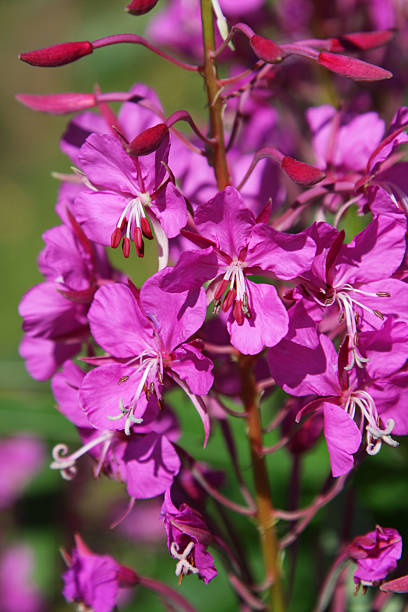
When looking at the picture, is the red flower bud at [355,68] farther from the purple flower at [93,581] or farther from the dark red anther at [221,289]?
the purple flower at [93,581]

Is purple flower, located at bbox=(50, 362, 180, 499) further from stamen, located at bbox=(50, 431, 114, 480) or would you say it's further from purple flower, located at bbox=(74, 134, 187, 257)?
purple flower, located at bbox=(74, 134, 187, 257)

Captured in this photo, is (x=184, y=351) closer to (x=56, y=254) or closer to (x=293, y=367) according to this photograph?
(x=293, y=367)

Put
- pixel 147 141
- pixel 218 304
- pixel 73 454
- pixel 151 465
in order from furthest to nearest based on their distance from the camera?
pixel 73 454 < pixel 151 465 < pixel 218 304 < pixel 147 141

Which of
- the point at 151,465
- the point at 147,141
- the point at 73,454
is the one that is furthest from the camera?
the point at 73,454

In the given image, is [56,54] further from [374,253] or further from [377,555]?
[377,555]

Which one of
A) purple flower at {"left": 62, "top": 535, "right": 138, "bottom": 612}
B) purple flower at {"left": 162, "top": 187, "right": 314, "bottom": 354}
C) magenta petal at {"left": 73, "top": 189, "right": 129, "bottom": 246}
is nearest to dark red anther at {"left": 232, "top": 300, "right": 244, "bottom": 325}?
purple flower at {"left": 162, "top": 187, "right": 314, "bottom": 354}

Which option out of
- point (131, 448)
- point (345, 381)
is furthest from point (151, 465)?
point (345, 381)

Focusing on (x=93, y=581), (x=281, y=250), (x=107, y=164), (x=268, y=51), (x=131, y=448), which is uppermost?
(x=268, y=51)

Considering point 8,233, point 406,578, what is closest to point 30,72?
point 8,233

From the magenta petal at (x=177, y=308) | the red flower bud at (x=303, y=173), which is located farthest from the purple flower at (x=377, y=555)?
the red flower bud at (x=303, y=173)
